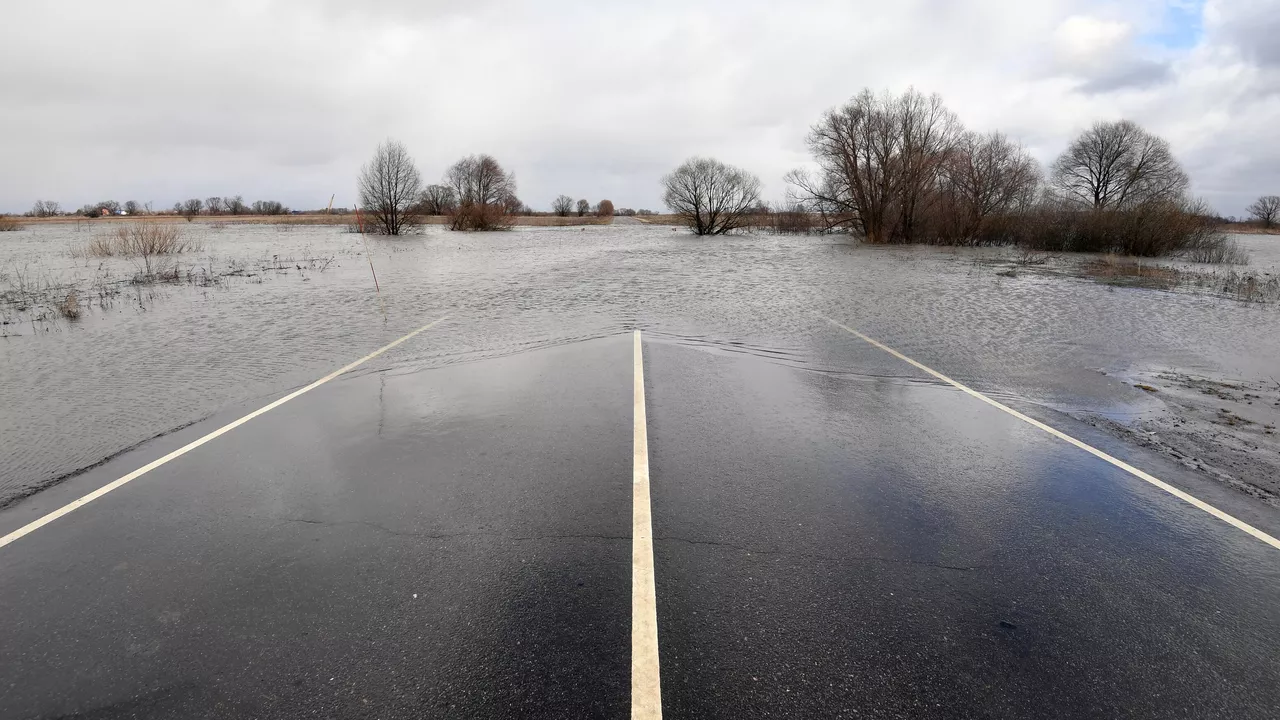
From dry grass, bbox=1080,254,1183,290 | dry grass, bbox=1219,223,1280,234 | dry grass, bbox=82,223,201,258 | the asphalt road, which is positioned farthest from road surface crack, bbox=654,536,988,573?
dry grass, bbox=1219,223,1280,234

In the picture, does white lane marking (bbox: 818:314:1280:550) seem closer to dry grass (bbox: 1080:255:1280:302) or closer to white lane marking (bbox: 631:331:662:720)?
white lane marking (bbox: 631:331:662:720)

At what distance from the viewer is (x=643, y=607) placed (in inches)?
122

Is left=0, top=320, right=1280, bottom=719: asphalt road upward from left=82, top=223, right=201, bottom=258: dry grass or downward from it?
downward

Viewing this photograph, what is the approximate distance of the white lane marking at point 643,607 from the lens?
8.21ft

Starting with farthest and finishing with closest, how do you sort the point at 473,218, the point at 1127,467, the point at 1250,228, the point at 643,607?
the point at 1250,228
the point at 473,218
the point at 1127,467
the point at 643,607

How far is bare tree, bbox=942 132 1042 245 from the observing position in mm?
43281

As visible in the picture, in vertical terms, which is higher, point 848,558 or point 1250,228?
point 1250,228

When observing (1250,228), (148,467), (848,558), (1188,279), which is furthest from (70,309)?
(1250,228)

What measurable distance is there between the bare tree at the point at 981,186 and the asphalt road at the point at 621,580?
43.6m

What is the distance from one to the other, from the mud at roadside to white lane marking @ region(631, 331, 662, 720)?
187 inches

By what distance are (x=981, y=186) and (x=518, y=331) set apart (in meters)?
49.5

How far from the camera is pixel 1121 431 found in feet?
20.1

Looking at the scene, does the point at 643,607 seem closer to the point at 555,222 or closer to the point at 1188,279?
the point at 1188,279

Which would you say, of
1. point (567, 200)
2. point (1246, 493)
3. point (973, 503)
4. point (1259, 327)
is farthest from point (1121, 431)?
point (567, 200)
